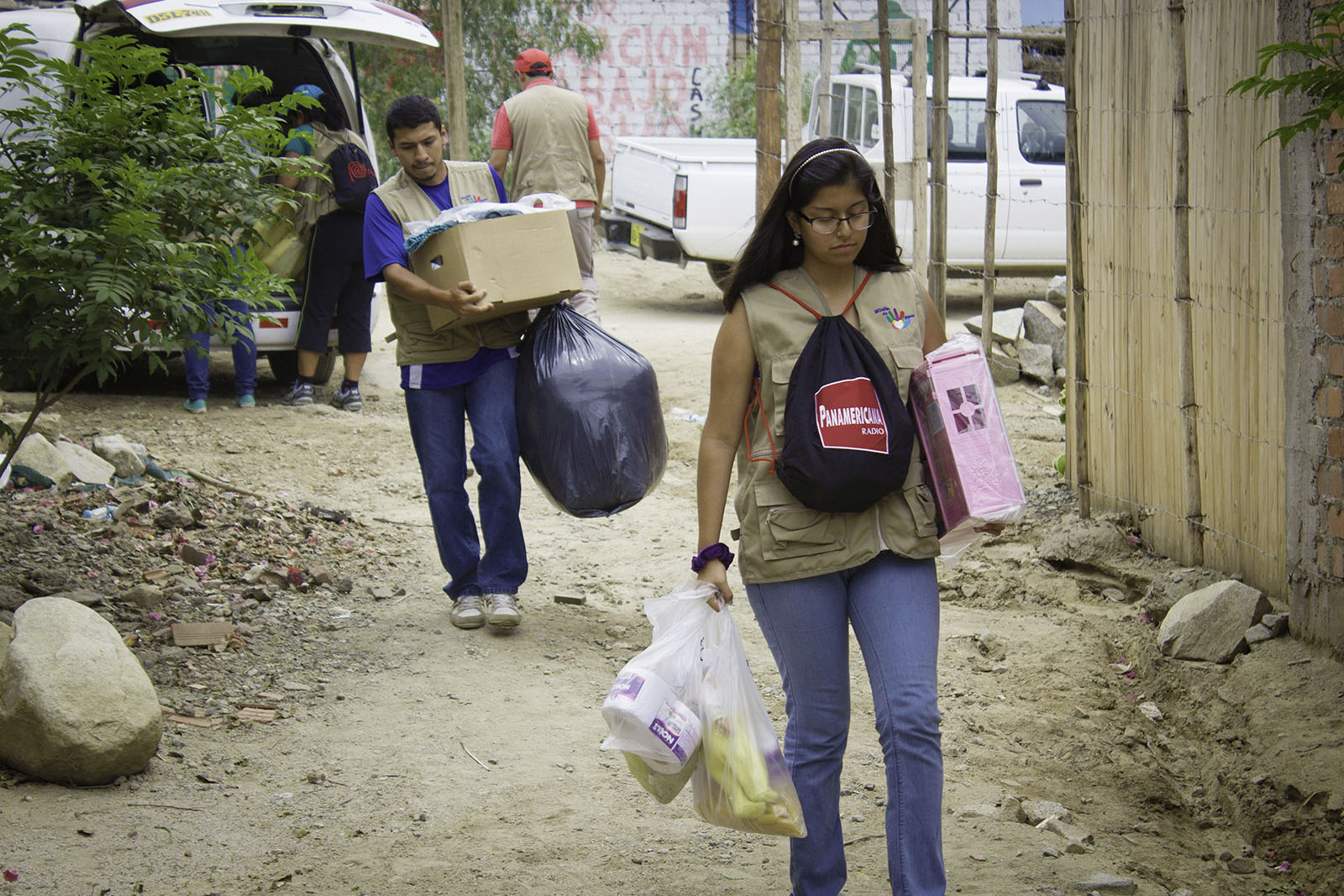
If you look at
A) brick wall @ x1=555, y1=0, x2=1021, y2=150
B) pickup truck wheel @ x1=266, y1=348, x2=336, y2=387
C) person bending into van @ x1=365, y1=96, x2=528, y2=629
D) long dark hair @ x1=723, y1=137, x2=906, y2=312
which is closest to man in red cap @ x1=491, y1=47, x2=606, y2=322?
pickup truck wheel @ x1=266, y1=348, x2=336, y2=387

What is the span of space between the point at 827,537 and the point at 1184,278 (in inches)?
112

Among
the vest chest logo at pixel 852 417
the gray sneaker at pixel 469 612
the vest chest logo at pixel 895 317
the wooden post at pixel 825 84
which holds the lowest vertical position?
the gray sneaker at pixel 469 612

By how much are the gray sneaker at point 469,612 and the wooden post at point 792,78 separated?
15.7 feet

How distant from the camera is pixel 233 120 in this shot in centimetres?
437

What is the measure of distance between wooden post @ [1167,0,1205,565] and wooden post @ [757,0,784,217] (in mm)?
2767

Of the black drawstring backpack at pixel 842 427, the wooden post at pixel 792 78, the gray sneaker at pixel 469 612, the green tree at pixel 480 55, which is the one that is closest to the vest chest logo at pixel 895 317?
the black drawstring backpack at pixel 842 427

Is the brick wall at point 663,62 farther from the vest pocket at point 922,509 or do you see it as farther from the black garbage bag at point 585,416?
the vest pocket at point 922,509

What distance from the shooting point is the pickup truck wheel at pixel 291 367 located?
29.5 feet

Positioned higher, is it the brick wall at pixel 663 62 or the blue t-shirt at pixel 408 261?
the brick wall at pixel 663 62

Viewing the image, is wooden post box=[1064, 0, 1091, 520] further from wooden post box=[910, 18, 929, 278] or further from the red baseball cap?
the red baseball cap

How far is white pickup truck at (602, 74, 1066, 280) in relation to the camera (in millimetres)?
12266

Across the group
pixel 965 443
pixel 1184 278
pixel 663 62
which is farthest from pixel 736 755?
pixel 663 62

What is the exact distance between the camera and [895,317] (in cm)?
288

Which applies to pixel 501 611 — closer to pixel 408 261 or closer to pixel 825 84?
pixel 408 261
